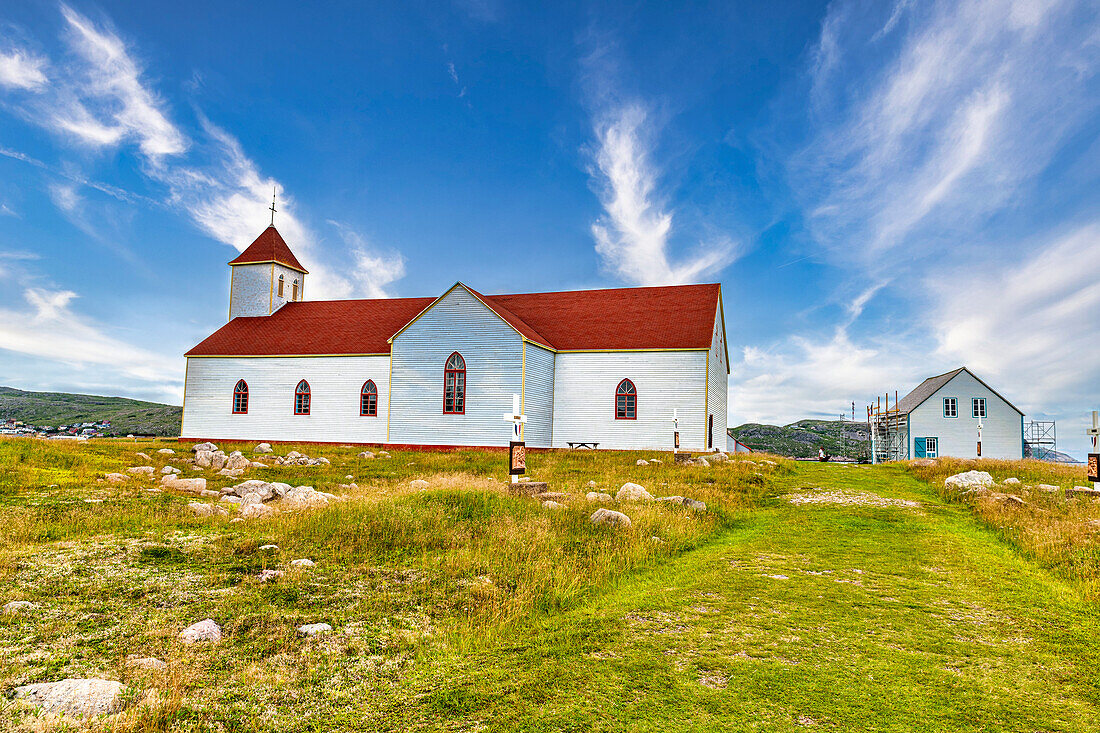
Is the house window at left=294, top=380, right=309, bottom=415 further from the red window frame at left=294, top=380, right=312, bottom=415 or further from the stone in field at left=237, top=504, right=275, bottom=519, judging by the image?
the stone in field at left=237, top=504, right=275, bottom=519

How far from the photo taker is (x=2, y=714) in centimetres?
387

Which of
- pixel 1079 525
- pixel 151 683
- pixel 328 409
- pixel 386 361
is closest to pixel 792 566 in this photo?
pixel 1079 525

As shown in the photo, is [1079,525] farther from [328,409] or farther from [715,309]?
[328,409]

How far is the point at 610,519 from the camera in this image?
408 inches

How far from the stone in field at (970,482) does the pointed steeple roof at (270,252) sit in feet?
137

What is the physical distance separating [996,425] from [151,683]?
5578cm

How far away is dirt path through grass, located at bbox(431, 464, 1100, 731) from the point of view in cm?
429

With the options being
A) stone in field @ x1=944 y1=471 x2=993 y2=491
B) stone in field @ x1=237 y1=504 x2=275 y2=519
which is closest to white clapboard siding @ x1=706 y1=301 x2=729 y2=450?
stone in field @ x1=944 y1=471 x2=993 y2=491

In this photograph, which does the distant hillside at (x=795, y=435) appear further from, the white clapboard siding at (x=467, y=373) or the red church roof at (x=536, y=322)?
the white clapboard siding at (x=467, y=373)

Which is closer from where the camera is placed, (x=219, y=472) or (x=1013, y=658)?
(x=1013, y=658)

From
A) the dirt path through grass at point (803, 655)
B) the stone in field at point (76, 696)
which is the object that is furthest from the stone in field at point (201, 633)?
the dirt path through grass at point (803, 655)

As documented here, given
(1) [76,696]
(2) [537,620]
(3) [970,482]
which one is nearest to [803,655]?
(2) [537,620]

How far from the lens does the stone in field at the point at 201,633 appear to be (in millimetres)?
5188

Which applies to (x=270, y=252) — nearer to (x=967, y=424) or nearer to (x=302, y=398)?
(x=302, y=398)
